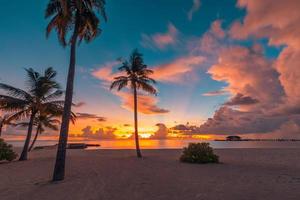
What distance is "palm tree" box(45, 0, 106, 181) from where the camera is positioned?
1175 centimetres

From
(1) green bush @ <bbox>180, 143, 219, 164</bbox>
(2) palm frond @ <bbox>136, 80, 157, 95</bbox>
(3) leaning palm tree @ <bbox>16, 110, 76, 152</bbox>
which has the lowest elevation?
(1) green bush @ <bbox>180, 143, 219, 164</bbox>

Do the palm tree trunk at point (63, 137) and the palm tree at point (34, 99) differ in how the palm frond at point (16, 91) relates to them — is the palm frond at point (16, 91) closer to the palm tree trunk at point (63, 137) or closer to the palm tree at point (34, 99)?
the palm tree at point (34, 99)

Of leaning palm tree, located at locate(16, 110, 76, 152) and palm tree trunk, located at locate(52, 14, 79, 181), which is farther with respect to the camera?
leaning palm tree, located at locate(16, 110, 76, 152)

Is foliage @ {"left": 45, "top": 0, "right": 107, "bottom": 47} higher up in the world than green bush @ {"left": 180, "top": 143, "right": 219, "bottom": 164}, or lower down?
→ higher up

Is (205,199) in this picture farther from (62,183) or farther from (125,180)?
(62,183)

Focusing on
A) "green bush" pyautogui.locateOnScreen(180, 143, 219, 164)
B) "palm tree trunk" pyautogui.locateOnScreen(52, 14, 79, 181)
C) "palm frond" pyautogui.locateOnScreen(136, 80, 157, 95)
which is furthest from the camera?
"palm frond" pyautogui.locateOnScreen(136, 80, 157, 95)

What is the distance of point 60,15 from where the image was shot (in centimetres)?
1275

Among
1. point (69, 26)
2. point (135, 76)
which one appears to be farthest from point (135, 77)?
point (69, 26)

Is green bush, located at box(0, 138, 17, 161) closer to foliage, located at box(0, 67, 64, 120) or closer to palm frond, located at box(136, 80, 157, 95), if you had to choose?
foliage, located at box(0, 67, 64, 120)

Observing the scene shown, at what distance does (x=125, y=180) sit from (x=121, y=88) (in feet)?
52.2

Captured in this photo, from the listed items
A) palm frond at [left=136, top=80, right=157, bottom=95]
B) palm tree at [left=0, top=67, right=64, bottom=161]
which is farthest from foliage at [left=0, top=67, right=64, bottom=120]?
palm frond at [left=136, top=80, right=157, bottom=95]

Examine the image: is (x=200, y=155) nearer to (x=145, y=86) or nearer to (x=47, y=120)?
(x=145, y=86)

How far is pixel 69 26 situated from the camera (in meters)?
13.4

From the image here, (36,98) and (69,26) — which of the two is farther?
(36,98)
